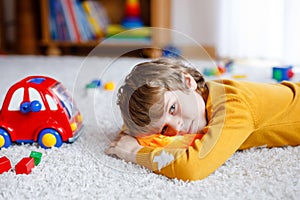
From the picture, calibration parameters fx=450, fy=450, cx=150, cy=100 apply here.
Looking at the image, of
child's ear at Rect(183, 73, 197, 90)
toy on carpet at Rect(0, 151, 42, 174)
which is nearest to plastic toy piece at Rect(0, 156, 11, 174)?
toy on carpet at Rect(0, 151, 42, 174)

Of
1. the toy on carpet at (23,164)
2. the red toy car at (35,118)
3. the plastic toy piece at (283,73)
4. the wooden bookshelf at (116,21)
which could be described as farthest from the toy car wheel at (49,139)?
the wooden bookshelf at (116,21)

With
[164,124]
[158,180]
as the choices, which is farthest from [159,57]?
[158,180]

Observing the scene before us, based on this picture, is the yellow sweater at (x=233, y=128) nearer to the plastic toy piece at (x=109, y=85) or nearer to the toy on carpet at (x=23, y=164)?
the toy on carpet at (x=23, y=164)

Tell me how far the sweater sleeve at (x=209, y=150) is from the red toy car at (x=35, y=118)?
0.22 meters

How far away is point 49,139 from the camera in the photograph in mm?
979

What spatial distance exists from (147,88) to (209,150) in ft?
0.53

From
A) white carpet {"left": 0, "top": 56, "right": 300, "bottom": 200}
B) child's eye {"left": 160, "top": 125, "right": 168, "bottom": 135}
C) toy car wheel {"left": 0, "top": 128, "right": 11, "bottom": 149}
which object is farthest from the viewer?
toy car wheel {"left": 0, "top": 128, "right": 11, "bottom": 149}

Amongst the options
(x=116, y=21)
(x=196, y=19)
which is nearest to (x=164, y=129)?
(x=196, y=19)

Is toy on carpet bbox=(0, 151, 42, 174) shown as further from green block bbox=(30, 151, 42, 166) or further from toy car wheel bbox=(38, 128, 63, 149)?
toy car wheel bbox=(38, 128, 63, 149)

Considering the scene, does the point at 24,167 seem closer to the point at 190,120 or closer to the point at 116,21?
the point at 190,120

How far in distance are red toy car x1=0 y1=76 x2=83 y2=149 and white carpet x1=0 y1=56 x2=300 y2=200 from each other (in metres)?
0.02

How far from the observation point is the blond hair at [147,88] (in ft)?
2.75

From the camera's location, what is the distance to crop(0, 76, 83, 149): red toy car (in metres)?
0.98

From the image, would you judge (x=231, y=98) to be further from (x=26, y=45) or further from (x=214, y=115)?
(x=26, y=45)
